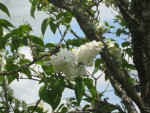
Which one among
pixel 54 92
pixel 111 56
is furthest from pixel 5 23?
pixel 111 56

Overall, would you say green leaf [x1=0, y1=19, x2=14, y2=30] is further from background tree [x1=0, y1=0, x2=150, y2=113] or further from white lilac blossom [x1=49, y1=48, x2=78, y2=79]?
white lilac blossom [x1=49, y1=48, x2=78, y2=79]

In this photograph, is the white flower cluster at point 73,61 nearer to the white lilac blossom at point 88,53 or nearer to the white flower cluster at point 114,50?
the white lilac blossom at point 88,53

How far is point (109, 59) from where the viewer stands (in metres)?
2.03

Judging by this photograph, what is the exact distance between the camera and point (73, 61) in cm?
161

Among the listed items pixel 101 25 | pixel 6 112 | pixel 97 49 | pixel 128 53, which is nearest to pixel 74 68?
pixel 97 49

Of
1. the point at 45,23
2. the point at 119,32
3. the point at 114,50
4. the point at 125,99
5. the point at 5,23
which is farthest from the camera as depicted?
the point at 119,32

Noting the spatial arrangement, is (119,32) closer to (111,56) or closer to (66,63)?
(111,56)

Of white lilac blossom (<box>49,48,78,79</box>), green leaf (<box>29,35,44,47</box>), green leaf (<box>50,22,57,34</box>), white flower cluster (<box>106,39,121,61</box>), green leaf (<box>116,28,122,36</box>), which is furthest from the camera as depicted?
green leaf (<box>116,28,122,36</box>)

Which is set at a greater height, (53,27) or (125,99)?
(53,27)

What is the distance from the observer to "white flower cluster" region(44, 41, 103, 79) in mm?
1603

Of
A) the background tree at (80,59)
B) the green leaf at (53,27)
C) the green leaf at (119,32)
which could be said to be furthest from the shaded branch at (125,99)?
the green leaf at (119,32)

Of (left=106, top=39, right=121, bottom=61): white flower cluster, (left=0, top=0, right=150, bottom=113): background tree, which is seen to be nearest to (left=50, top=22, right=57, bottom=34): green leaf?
(left=0, top=0, right=150, bottom=113): background tree

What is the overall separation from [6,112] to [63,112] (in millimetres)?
391

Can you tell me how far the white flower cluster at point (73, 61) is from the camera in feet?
5.26
